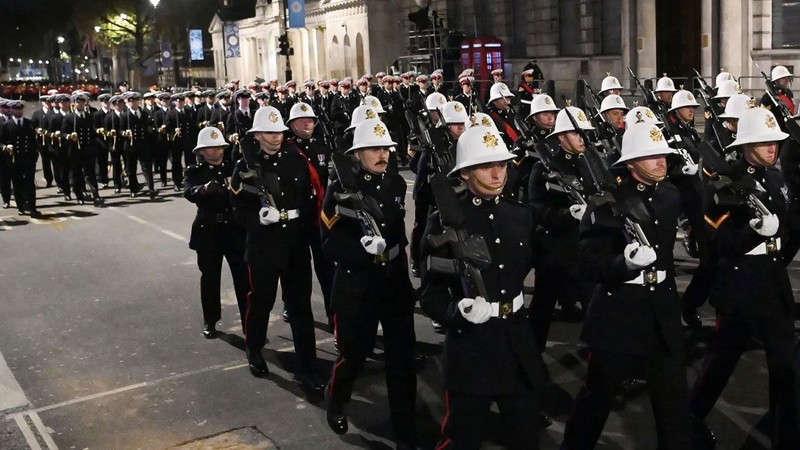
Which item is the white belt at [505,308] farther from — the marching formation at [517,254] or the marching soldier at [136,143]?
the marching soldier at [136,143]

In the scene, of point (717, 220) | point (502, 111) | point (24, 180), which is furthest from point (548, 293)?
point (24, 180)

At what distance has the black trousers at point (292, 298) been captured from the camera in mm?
7984

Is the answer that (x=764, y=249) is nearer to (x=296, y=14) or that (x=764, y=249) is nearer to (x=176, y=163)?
(x=176, y=163)

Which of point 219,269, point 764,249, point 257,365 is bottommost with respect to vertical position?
point 257,365

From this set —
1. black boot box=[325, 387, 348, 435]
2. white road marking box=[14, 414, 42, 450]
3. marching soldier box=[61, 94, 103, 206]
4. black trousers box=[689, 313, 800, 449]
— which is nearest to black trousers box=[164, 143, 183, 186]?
marching soldier box=[61, 94, 103, 206]

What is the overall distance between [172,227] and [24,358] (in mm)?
7185

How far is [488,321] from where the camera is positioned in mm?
5164

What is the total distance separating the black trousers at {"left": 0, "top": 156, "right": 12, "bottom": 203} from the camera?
1861cm

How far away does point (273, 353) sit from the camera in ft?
29.6

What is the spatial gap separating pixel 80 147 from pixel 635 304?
16317 mm

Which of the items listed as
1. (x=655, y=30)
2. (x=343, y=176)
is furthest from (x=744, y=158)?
(x=655, y=30)

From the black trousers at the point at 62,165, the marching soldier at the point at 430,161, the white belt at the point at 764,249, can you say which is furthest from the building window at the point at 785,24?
the white belt at the point at 764,249

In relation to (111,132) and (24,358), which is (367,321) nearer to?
(24,358)

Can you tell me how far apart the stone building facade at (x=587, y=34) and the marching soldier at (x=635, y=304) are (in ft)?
54.8
